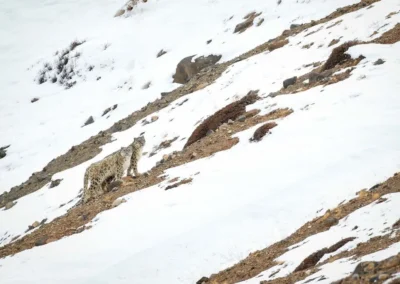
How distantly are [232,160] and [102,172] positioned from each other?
16.9 ft

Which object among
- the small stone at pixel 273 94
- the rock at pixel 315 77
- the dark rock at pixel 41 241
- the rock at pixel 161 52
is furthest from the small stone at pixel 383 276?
the rock at pixel 161 52

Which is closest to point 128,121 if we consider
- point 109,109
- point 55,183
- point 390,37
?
point 109,109

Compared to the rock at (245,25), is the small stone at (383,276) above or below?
below

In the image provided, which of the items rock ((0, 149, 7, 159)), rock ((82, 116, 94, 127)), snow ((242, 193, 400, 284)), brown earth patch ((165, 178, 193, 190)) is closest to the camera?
snow ((242, 193, 400, 284))

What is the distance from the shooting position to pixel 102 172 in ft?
54.8

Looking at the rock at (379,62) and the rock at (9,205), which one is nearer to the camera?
the rock at (379,62)

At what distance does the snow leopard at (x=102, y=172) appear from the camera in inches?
656

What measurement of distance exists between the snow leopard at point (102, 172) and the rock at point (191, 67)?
1287 cm

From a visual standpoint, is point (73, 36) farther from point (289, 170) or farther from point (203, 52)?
point (289, 170)

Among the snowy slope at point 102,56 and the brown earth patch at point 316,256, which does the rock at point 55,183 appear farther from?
the brown earth patch at point 316,256

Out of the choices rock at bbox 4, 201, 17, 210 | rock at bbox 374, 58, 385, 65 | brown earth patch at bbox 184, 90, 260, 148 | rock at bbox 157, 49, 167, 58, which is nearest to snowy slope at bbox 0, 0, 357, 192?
rock at bbox 157, 49, 167, 58

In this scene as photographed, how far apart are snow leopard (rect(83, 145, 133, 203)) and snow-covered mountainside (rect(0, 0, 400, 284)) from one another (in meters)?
0.52

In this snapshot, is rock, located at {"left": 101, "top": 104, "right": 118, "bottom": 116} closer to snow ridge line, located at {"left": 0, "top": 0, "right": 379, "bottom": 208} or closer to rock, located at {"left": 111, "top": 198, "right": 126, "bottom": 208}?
snow ridge line, located at {"left": 0, "top": 0, "right": 379, "bottom": 208}

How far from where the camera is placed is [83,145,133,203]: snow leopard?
1667 cm
